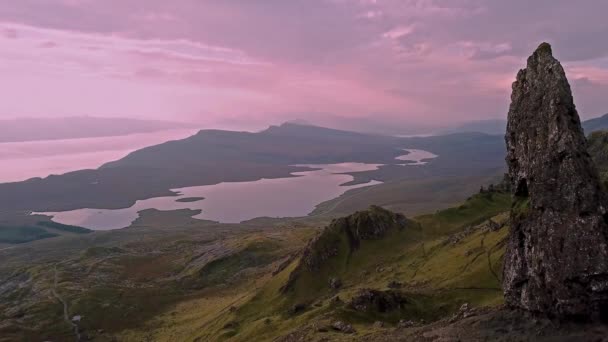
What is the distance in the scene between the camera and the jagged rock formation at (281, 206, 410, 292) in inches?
4166

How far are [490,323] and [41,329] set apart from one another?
122 meters

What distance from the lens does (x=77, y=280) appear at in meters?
176

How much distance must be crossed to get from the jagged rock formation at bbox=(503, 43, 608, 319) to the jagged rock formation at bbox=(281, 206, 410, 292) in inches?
2567

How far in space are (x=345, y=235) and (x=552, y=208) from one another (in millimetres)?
76586

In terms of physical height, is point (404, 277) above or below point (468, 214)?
below

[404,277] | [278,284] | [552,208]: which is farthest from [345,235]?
[552,208]

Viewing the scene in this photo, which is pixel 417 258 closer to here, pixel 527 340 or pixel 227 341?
pixel 227 341

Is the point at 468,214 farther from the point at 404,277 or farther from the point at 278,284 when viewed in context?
the point at 278,284

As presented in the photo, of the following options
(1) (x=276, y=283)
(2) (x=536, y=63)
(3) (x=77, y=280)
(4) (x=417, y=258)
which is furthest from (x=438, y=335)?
(3) (x=77, y=280)

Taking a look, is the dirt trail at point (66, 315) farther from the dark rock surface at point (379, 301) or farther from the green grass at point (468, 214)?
the green grass at point (468, 214)

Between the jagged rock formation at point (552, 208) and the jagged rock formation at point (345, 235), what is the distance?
65.2 meters

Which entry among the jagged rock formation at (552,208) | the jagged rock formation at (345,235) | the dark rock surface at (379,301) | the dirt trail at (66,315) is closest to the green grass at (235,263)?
the dirt trail at (66,315)

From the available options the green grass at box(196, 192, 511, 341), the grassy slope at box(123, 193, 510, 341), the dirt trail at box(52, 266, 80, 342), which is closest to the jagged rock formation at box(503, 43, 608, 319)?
the green grass at box(196, 192, 511, 341)

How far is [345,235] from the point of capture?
114125 millimetres
